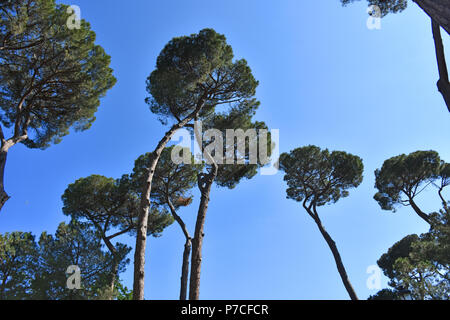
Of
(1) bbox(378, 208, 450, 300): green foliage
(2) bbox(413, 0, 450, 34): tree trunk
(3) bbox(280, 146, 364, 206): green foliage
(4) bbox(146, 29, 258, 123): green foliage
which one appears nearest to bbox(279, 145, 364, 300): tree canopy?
(3) bbox(280, 146, 364, 206): green foliage

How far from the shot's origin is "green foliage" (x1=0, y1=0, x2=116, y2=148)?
758 centimetres

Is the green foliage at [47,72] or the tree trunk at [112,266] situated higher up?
the green foliage at [47,72]

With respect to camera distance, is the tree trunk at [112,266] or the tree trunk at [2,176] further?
the tree trunk at [112,266]

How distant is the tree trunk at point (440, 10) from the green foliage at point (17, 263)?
1215cm

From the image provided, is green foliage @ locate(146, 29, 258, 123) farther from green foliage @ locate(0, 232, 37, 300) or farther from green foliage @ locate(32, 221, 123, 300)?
green foliage @ locate(0, 232, 37, 300)

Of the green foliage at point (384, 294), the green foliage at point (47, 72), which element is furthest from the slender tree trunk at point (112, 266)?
the green foliage at point (384, 294)

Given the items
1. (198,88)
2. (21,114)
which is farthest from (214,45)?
(21,114)

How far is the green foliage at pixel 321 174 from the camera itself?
42.2 feet

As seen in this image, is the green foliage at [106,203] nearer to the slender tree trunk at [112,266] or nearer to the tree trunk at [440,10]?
the slender tree trunk at [112,266]

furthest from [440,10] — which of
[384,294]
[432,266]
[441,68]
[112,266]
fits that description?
[384,294]

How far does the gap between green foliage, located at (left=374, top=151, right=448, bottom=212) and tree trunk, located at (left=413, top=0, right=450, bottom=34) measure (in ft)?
39.5

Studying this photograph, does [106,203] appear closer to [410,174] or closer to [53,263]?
[53,263]
